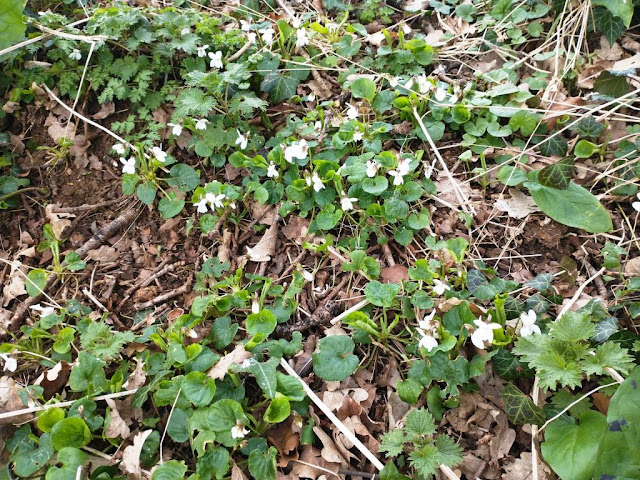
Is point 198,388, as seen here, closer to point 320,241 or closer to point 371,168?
point 320,241

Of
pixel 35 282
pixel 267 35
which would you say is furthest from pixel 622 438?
pixel 267 35

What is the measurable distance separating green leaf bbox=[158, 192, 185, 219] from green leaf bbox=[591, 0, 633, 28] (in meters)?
2.51

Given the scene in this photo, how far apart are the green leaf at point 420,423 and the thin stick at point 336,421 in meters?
0.17

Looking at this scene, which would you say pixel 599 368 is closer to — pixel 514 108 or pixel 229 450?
pixel 229 450

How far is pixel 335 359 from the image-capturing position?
6.38 ft

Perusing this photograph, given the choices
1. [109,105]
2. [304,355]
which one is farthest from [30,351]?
[109,105]

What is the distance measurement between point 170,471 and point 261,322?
0.64m

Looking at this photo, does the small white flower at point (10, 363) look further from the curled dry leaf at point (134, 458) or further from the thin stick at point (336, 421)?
the thin stick at point (336, 421)

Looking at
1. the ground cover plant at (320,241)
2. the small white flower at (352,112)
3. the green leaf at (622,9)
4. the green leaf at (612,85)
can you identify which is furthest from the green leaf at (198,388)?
the green leaf at (622,9)

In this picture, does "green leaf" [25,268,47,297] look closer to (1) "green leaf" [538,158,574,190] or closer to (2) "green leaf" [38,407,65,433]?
(2) "green leaf" [38,407,65,433]

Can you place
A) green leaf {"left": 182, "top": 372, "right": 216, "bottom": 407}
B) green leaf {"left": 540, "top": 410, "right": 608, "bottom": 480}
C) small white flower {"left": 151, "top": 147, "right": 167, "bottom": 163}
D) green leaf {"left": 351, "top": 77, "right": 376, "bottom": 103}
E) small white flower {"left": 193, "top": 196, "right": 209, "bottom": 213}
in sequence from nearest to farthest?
1. green leaf {"left": 540, "top": 410, "right": 608, "bottom": 480}
2. green leaf {"left": 182, "top": 372, "right": 216, "bottom": 407}
3. small white flower {"left": 193, "top": 196, "right": 209, "bottom": 213}
4. small white flower {"left": 151, "top": 147, "right": 167, "bottom": 163}
5. green leaf {"left": 351, "top": 77, "right": 376, "bottom": 103}

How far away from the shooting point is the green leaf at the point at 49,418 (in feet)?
6.06

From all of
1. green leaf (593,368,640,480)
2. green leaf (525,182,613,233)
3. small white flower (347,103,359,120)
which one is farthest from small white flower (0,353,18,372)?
green leaf (525,182,613,233)

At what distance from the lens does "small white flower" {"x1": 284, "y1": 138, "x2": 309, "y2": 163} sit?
244 centimetres
